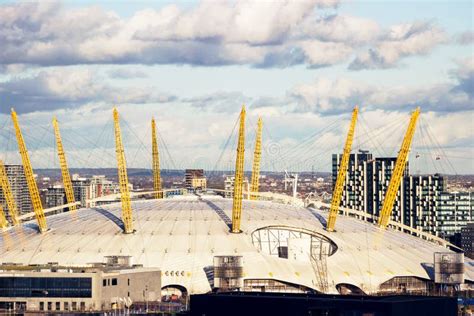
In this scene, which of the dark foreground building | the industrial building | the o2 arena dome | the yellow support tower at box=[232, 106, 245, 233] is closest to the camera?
the dark foreground building

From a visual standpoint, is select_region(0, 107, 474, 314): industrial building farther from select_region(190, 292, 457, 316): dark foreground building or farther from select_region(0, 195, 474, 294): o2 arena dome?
select_region(190, 292, 457, 316): dark foreground building

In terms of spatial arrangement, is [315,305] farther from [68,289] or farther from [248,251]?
[248,251]

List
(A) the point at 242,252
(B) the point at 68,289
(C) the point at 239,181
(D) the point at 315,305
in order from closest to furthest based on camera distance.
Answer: (D) the point at 315,305
(B) the point at 68,289
(A) the point at 242,252
(C) the point at 239,181

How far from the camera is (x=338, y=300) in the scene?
442ft

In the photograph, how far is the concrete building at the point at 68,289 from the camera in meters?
167

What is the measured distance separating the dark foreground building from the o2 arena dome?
3899cm

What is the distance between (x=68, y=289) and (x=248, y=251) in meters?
27.7

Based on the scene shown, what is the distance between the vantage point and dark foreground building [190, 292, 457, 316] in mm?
132250

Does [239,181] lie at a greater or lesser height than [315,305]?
greater

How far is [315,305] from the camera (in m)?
134

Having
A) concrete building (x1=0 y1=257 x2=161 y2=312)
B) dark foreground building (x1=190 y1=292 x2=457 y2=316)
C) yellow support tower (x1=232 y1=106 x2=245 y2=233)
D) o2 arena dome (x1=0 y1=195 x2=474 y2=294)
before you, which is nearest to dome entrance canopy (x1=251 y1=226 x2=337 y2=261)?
o2 arena dome (x1=0 y1=195 x2=474 y2=294)

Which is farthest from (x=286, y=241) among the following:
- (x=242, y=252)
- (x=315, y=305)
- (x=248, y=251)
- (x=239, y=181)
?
(x=315, y=305)

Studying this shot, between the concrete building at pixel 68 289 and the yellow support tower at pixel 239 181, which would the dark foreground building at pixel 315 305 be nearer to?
the concrete building at pixel 68 289

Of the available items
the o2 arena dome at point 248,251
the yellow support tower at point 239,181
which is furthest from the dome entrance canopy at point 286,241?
the yellow support tower at point 239,181
